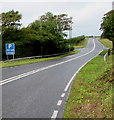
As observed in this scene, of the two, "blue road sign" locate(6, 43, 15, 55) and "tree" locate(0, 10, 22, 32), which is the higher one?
"tree" locate(0, 10, 22, 32)

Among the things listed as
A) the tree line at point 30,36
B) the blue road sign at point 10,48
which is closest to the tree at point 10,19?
the tree line at point 30,36

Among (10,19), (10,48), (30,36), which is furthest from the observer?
(30,36)

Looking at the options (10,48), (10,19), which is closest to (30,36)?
(10,19)

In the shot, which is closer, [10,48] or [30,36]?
[10,48]

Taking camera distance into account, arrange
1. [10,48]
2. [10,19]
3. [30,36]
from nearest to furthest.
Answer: [10,48], [10,19], [30,36]

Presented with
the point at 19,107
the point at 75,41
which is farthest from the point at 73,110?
the point at 75,41

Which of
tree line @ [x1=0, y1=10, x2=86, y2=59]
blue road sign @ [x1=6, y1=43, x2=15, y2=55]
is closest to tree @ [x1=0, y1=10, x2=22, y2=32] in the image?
tree line @ [x1=0, y1=10, x2=86, y2=59]

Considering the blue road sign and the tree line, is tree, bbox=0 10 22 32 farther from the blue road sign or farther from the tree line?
the blue road sign

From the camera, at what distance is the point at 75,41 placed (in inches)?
3925

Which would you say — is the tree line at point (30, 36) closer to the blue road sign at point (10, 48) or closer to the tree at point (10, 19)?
the tree at point (10, 19)

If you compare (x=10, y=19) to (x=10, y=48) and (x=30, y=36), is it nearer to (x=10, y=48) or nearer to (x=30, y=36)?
(x=30, y=36)

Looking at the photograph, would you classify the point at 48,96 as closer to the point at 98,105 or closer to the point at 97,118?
the point at 98,105

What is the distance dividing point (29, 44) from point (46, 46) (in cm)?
744

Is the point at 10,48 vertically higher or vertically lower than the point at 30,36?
lower
